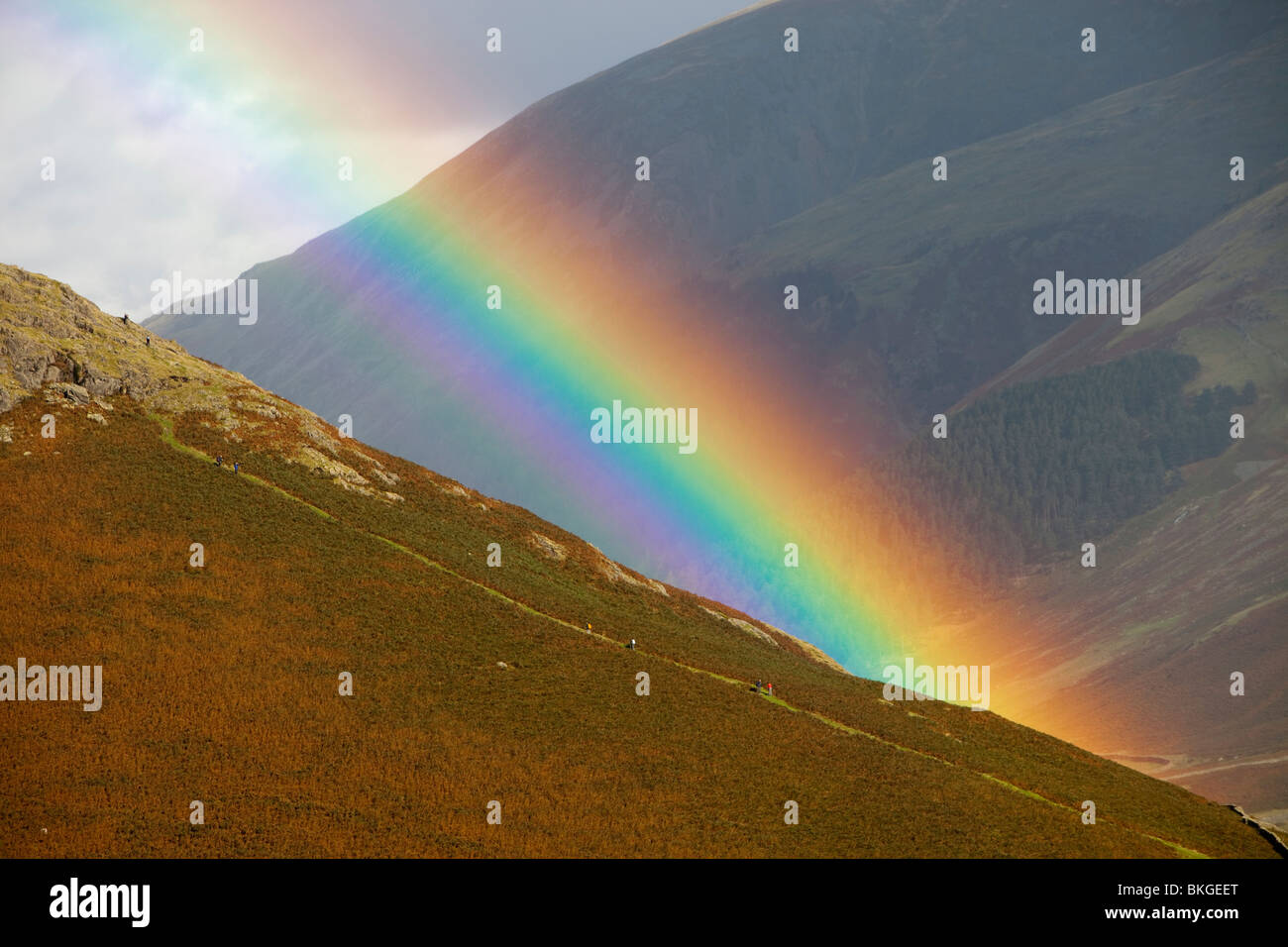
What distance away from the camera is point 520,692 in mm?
64812

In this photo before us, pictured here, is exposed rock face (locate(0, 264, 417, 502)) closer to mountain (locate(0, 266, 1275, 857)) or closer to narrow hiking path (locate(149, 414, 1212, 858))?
mountain (locate(0, 266, 1275, 857))

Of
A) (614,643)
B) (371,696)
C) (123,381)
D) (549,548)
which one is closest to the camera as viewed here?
(371,696)

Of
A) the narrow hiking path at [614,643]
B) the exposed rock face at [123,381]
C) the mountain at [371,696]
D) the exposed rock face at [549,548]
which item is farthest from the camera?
the exposed rock face at [549,548]

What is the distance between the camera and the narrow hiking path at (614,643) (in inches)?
2486

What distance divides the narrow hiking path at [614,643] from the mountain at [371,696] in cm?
27

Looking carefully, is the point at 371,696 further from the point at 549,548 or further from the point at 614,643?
the point at 549,548

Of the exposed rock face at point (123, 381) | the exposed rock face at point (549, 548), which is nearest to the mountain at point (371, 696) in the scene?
the exposed rock face at point (123, 381)

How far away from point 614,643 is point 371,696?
680 inches

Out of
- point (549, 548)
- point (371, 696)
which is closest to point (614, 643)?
point (549, 548)

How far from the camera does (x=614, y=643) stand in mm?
74125

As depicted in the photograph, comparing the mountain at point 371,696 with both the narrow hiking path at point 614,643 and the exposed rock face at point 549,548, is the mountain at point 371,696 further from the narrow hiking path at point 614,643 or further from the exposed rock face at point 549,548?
the exposed rock face at point 549,548

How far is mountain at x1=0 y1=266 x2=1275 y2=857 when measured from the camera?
5300 centimetres

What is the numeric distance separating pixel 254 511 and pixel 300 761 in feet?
78.9
